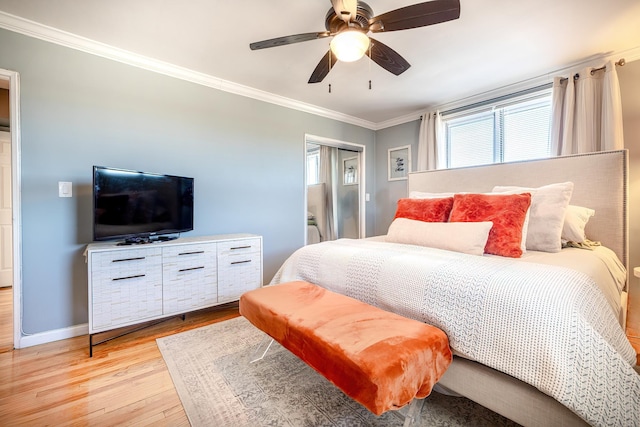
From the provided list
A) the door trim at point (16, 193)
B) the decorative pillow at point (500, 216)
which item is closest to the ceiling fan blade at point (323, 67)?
the decorative pillow at point (500, 216)

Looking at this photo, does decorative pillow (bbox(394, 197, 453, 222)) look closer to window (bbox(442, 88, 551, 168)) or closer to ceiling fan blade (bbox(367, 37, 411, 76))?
ceiling fan blade (bbox(367, 37, 411, 76))

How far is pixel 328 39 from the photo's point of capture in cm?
222

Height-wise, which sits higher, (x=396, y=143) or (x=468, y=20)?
(x=468, y=20)

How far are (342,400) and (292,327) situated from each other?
22.5 inches

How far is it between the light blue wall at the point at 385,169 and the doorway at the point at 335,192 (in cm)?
30

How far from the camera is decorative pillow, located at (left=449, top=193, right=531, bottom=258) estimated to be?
1.78 metres

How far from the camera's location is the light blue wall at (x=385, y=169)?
13.6ft

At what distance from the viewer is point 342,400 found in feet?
4.81

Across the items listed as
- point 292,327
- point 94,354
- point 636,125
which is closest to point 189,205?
point 94,354

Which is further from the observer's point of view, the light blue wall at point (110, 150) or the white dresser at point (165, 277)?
the light blue wall at point (110, 150)

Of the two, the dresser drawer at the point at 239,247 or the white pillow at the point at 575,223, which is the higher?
the white pillow at the point at 575,223

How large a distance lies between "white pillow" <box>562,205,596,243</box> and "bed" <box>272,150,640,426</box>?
0.19 m

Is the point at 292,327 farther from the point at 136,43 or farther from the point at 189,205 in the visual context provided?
the point at 136,43

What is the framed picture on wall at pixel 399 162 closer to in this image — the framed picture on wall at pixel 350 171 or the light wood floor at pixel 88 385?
the framed picture on wall at pixel 350 171
